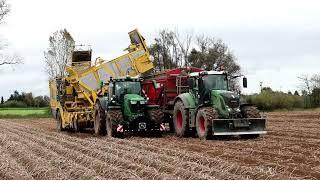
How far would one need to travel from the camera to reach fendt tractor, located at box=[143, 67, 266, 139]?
16.4 metres

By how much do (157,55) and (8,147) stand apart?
45884mm

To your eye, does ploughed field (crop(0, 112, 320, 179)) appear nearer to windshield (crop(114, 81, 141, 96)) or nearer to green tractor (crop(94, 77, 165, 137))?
green tractor (crop(94, 77, 165, 137))

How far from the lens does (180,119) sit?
61.4 ft

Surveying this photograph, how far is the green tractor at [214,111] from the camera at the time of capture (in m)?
16.3

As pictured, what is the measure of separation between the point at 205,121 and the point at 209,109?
439mm

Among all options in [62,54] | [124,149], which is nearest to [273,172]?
[124,149]

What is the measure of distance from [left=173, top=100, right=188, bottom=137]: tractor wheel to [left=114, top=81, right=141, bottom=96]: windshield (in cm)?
193

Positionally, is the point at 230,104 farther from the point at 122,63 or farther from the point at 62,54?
the point at 62,54

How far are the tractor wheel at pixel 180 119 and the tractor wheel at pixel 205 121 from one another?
0.84 metres

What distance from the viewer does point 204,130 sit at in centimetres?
1688

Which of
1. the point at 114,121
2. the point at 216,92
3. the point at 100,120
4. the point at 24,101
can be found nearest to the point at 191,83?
the point at 216,92

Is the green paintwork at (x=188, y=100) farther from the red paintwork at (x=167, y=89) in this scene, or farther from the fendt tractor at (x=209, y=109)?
the red paintwork at (x=167, y=89)

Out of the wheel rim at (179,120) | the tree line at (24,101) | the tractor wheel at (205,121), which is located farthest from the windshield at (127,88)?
the tree line at (24,101)

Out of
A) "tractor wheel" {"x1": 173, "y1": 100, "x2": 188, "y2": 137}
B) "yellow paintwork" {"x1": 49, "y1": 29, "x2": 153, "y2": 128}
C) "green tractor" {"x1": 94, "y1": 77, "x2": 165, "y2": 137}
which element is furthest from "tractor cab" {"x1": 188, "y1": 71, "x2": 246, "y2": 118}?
"yellow paintwork" {"x1": 49, "y1": 29, "x2": 153, "y2": 128}
